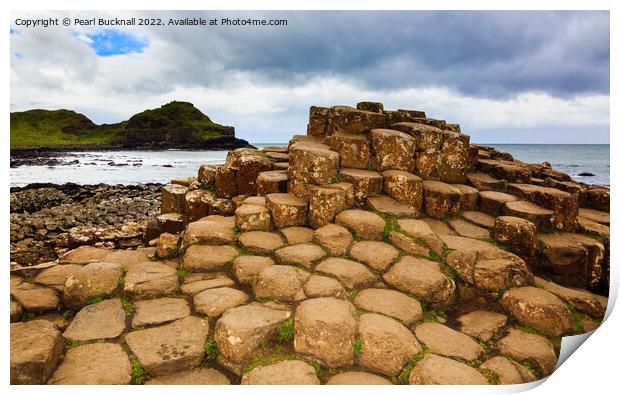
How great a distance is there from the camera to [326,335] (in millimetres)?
2830

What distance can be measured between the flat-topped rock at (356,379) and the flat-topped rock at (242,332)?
2.05 feet

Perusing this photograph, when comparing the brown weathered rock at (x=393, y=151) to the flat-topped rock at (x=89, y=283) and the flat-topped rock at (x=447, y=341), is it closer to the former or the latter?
the flat-topped rock at (x=447, y=341)

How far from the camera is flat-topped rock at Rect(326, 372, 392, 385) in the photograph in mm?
2658

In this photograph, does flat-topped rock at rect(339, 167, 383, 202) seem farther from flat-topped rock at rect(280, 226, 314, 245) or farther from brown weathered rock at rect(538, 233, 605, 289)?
brown weathered rock at rect(538, 233, 605, 289)

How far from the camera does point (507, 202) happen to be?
16.3 feet

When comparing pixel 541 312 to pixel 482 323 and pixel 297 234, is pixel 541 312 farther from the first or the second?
pixel 297 234

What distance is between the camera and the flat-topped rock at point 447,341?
2.95 metres

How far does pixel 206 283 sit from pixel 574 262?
4359 mm

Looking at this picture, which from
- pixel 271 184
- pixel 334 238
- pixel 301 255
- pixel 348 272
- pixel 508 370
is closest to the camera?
pixel 508 370

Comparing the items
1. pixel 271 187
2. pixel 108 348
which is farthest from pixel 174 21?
pixel 108 348

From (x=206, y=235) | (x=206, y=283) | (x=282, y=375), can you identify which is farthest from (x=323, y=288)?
(x=206, y=235)

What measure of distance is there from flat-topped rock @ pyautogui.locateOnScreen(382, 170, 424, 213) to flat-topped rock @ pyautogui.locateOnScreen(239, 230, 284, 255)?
175 cm

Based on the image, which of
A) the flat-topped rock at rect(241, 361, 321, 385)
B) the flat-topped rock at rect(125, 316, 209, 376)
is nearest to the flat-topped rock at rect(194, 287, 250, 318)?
the flat-topped rock at rect(125, 316, 209, 376)

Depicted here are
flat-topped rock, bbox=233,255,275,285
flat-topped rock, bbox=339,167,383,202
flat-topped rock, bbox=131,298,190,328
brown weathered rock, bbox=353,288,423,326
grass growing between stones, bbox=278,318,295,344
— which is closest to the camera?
grass growing between stones, bbox=278,318,295,344
